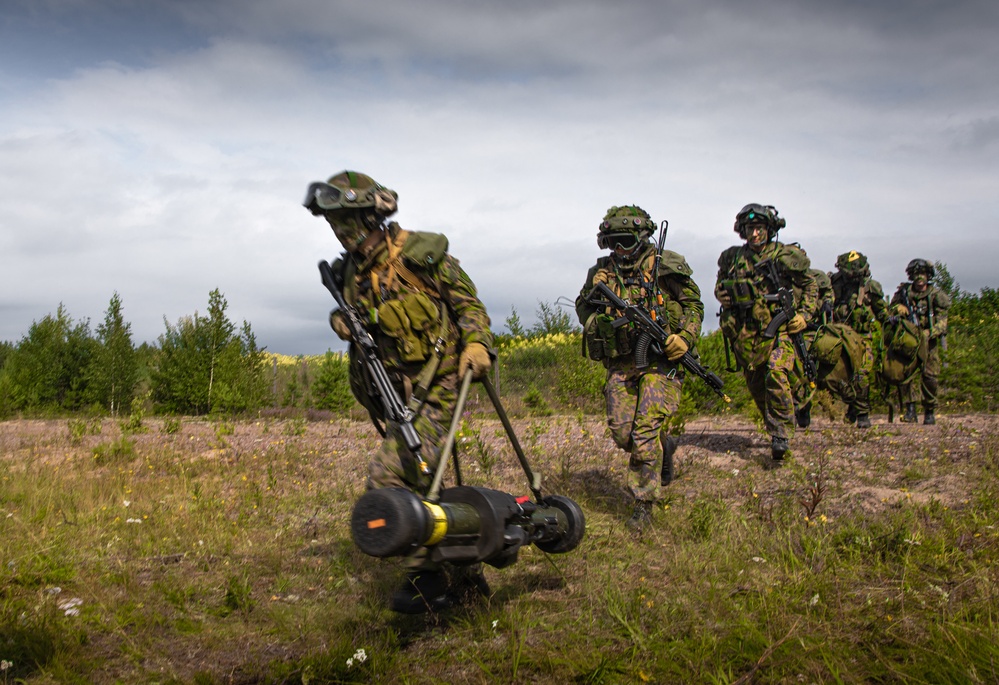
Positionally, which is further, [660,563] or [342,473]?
[342,473]

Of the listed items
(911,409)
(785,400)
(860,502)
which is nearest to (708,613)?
(860,502)

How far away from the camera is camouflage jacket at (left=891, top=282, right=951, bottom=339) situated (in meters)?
11.4

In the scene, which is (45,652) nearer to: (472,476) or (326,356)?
(472,476)

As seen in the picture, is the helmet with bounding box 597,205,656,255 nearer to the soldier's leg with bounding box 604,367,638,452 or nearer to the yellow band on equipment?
the soldier's leg with bounding box 604,367,638,452

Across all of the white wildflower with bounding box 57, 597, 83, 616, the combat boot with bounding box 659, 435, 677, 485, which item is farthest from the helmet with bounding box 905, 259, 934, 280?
the white wildflower with bounding box 57, 597, 83, 616

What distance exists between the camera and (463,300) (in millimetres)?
4148

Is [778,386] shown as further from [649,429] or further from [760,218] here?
[649,429]

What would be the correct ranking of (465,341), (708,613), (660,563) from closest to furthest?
(708,613) → (465,341) → (660,563)

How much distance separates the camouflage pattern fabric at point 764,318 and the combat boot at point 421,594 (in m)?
4.57

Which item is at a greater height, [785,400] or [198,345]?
[198,345]

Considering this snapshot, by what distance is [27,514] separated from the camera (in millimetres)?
5734

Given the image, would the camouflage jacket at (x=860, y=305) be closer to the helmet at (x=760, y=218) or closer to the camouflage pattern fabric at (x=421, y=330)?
the helmet at (x=760, y=218)

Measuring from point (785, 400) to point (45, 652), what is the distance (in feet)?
20.8

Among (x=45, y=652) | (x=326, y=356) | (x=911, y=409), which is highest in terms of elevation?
(x=326, y=356)
